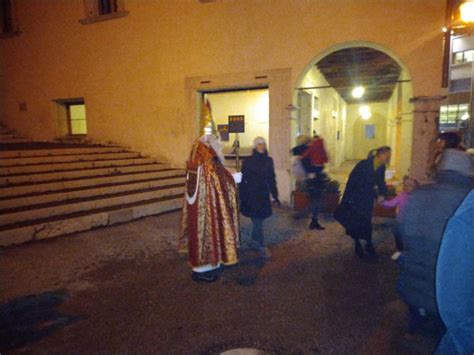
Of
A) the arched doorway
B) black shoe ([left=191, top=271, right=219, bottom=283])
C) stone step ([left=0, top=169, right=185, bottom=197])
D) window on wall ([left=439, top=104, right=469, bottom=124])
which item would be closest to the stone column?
window on wall ([left=439, top=104, right=469, bottom=124])

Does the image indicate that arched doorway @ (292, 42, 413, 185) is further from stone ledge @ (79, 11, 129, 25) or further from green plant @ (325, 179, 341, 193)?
stone ledge @ (79, 11, 129, 25)

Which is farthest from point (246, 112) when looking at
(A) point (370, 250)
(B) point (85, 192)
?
(A) point (370, 250)

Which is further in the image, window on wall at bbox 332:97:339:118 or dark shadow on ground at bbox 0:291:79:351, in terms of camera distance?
window on wall at bbox 332:97:339:118

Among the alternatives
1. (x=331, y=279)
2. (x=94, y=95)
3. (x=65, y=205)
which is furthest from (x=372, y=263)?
(x=94, y=95)

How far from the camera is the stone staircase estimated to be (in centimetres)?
584

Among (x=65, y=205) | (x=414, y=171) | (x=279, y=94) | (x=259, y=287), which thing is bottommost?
(x=259, y=287)

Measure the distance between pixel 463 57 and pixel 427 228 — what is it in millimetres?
5968

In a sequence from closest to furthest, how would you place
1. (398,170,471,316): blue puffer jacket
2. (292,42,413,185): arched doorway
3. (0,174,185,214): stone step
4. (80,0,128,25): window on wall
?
(398,170,471,316): blue puffer jacket
(0,174,185,214): stone step
(292,42,413,185): arched doorway
(80,0,128,25): window on wall

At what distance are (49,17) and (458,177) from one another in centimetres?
1346

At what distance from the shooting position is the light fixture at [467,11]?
572 cm

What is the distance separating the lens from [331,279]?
3.99m

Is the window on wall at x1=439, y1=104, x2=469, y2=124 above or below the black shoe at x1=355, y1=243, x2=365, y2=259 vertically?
above

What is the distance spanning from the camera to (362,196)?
450 cm

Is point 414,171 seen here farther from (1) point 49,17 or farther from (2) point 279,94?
(1) point 49,17
